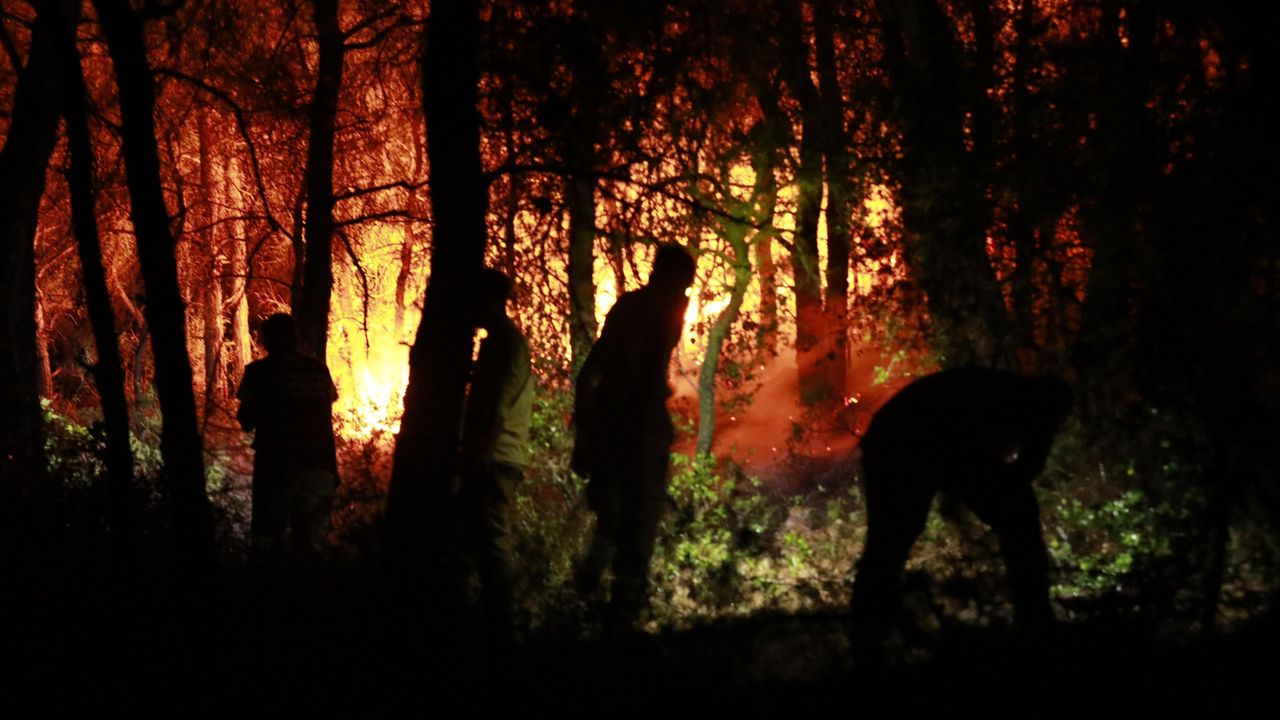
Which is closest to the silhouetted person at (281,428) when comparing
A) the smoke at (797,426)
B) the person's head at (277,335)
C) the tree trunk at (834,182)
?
the person's head at (277,335)

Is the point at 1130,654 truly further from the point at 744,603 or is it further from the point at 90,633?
the point at 90,633

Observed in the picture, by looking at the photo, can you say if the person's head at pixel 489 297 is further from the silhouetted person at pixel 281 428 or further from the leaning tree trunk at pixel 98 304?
the silhouetted person at pixel 281 428

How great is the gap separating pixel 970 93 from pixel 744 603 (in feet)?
14.5

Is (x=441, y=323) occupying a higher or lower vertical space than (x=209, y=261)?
lower

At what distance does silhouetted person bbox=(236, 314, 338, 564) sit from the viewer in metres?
8.06

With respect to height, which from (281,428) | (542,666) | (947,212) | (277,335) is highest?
(947,212)

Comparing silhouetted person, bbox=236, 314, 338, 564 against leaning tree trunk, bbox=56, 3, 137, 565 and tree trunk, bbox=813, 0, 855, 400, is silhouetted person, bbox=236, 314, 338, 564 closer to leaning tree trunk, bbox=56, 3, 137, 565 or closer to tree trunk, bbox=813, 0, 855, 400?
leaning tree trunk, bbox=56, 3, 137, 565

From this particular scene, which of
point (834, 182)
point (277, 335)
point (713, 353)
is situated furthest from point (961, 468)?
point (713, 353)

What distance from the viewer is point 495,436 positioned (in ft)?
21.7

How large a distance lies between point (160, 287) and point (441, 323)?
4.75 ft

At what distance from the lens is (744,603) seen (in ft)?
24.3

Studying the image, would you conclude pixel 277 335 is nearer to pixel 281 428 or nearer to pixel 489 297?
pixel 281 428

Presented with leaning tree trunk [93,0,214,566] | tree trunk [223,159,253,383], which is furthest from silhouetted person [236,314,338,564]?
tree trunk [223,159,253,383]

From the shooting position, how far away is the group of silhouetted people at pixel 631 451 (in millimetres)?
5562
